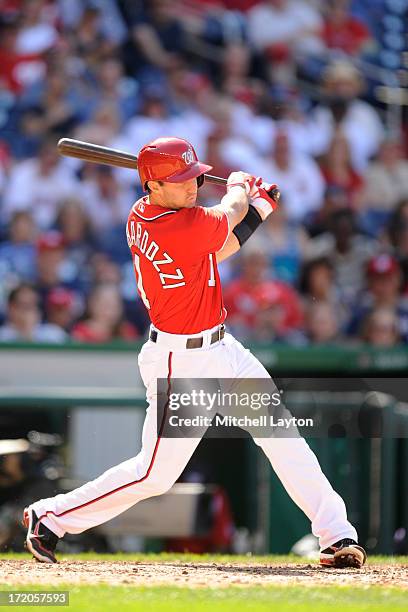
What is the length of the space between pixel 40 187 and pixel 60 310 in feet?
4.49

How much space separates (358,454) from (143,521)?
1442 mm

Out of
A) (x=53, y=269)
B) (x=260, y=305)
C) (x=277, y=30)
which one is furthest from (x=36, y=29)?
(x=260, y=305)

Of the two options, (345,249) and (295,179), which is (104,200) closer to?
(295,179)

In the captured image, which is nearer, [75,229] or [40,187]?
[75,229]

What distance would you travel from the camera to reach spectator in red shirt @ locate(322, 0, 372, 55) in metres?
10.6

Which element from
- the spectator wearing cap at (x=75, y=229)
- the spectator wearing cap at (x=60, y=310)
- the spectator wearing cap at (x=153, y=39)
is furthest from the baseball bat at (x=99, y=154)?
the spectator wearing cap at (x=153, y=39)

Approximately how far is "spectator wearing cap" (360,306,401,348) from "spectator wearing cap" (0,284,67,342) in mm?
Result: 2231

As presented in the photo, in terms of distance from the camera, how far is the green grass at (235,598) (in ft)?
11.2

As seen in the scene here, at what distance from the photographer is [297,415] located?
716 cm

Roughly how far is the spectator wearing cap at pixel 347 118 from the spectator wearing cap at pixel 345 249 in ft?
2.59

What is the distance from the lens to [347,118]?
10.1 m

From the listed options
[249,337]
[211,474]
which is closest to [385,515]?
[211,474]

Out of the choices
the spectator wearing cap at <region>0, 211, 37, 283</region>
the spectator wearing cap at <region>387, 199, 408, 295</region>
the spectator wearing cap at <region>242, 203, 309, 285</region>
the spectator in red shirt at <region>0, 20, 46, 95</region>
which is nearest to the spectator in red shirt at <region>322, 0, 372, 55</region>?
the spectator wearing cap at <region>387, 199, 408, 295</region>

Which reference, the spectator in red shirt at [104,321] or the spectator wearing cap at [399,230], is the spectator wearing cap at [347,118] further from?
the spectator in red shirt at [104,321]
